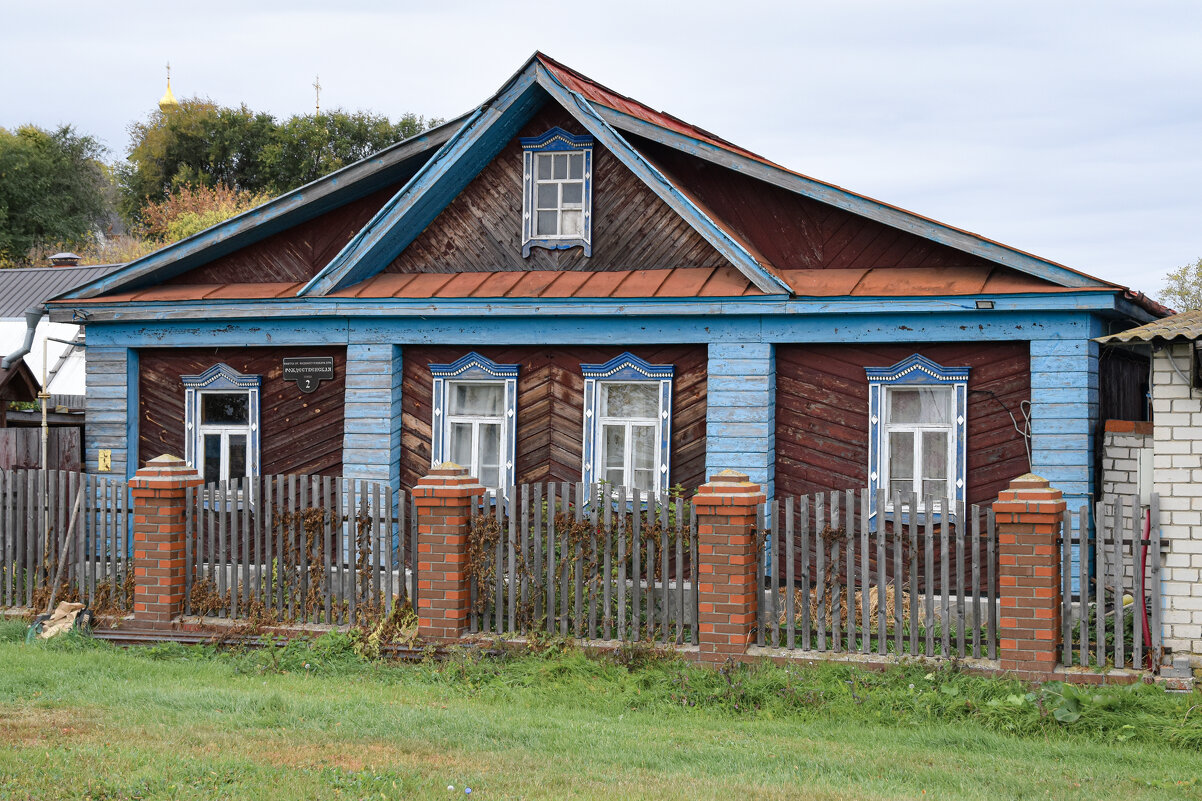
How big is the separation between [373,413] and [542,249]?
262cm

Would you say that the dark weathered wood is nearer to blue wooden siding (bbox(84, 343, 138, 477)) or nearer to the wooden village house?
the wooden village house

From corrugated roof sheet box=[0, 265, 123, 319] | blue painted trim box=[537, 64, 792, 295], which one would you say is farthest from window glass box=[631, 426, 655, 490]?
corrugated roof sheet box=[0, 265, 123, 319]

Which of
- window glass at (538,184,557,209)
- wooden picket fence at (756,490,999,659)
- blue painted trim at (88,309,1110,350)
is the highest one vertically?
window glass at (538,184,557,209)

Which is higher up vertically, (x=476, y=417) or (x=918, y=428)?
(x=476, y=417)

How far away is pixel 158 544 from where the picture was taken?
10.3 meters

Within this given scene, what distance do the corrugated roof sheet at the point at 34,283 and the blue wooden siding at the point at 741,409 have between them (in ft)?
61.0

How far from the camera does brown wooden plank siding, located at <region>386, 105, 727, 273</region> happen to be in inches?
501

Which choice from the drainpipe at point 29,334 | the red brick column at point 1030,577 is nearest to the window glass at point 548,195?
the drainpipe at point 29,334

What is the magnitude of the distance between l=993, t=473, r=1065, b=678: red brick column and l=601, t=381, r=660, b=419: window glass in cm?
501

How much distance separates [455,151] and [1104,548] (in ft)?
25.5

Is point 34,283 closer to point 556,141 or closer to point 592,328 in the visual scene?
point 556,141

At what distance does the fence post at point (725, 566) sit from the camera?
28.7ft

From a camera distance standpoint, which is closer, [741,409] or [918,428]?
[918,428]

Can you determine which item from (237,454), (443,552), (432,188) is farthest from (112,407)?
(443,552)
